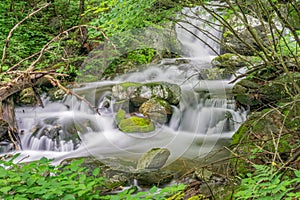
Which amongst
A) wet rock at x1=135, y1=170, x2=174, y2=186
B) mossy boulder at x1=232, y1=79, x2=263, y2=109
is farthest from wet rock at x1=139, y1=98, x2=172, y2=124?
wet rock at x1=135, y1=170, x2=174, y2=186

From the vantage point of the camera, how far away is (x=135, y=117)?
571 cm

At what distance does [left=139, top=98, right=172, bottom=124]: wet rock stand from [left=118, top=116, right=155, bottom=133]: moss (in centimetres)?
15

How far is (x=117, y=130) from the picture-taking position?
224 inches

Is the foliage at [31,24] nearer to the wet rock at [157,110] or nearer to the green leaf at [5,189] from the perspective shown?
the wet rock at [157,110]

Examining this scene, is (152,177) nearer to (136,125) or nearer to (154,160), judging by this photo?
(154,160)

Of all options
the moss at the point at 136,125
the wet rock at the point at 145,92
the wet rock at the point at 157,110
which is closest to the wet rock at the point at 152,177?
the moss at the point at 136,125

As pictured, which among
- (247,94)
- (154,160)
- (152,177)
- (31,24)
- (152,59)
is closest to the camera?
(152,177)

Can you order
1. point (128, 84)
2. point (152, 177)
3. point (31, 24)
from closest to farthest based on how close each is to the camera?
point (152, 177)
point (128, 84)
point (31, 24)

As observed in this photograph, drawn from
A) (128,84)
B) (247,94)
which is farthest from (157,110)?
(247,94)

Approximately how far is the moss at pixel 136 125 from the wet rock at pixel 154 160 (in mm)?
1180

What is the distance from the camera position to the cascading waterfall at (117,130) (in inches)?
208

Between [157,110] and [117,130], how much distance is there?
2.68 ft

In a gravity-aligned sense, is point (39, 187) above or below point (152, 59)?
below

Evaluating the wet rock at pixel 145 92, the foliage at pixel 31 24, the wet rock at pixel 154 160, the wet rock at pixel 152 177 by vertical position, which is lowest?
the wet rock at pixel 152 177
